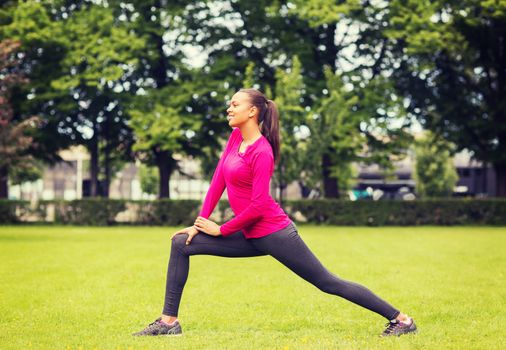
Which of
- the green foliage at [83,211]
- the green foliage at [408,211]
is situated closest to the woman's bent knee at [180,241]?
the green foliage at [408,211]

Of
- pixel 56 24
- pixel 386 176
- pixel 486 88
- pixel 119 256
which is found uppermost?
pixel 56 24

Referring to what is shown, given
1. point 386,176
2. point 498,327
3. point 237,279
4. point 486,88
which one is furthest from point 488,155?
point 498,327

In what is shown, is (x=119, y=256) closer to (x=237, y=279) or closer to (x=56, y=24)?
(x=237, y=279)

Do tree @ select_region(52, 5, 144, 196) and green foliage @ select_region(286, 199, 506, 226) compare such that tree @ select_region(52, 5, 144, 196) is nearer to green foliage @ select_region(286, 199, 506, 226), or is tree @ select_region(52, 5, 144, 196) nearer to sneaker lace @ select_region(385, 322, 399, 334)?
green foliage @ select_region(286, 199, 506, 226)

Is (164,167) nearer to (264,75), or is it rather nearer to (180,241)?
(264,75)

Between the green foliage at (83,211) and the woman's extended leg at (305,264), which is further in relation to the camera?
the green foliage at (83,211)

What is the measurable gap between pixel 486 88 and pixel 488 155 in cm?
346

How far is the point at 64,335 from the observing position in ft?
22.7

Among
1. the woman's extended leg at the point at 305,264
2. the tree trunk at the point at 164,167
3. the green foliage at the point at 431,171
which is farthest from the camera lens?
the green foliage at the point at 431,171

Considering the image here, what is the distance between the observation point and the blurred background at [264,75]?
109 feet

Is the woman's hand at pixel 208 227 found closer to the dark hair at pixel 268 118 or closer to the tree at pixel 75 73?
the dark hair at pixel 268 118

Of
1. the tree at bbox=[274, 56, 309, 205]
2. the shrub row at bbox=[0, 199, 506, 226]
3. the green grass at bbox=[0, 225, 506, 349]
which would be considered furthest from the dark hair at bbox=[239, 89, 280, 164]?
the shrub row at bbox=[0, 199, 506, 226]

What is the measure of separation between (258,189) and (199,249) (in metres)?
0.77

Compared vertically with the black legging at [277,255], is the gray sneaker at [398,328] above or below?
below
